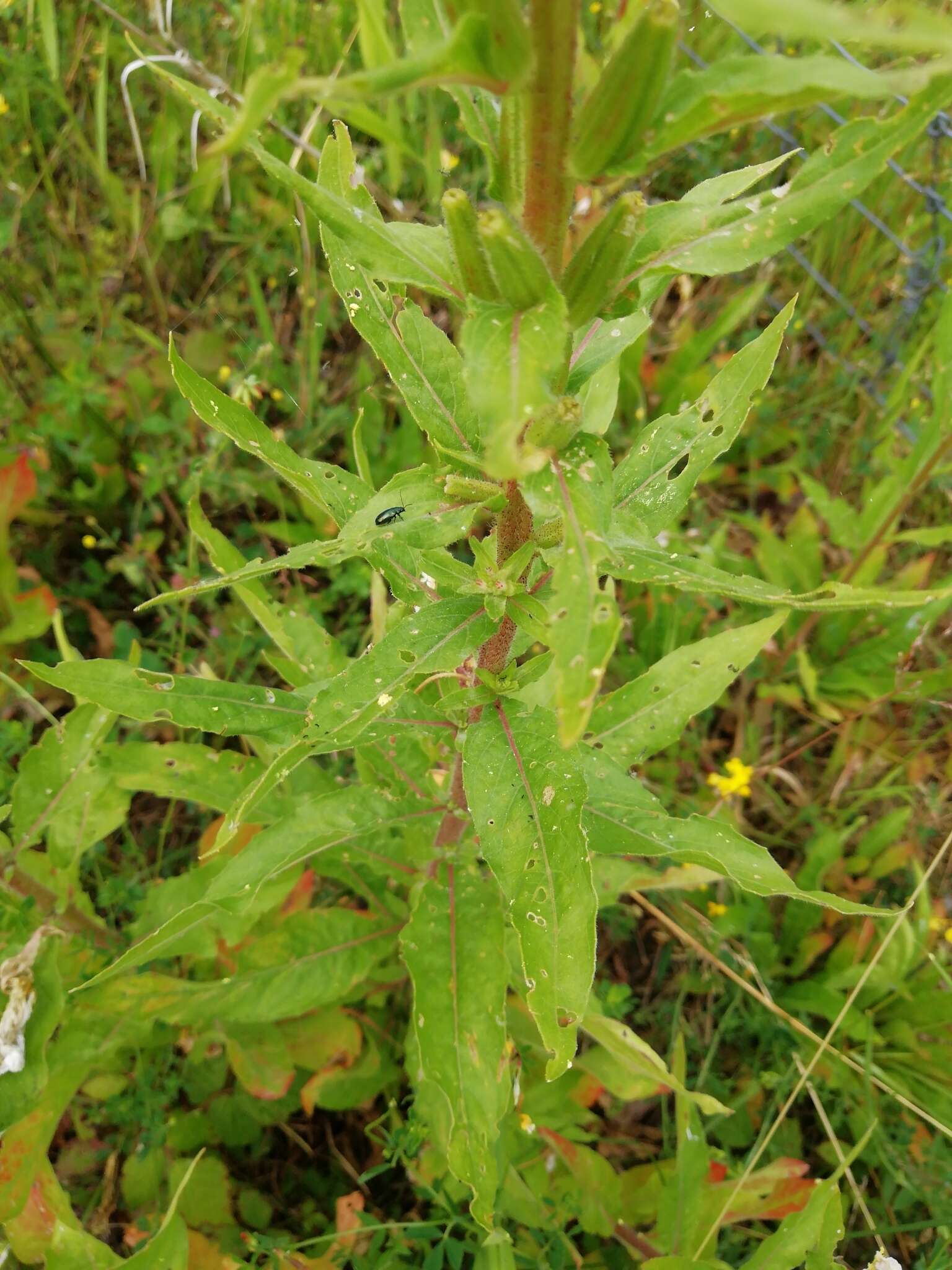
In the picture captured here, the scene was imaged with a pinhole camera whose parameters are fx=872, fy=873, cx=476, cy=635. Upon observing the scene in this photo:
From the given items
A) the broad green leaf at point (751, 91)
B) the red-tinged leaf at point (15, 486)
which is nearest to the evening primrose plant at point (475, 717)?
the broad green leaf at point (751, 91)

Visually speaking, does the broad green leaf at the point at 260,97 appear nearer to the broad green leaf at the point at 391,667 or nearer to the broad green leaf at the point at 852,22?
the broad green leaf at the point at 852,22

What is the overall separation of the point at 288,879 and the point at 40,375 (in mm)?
2332

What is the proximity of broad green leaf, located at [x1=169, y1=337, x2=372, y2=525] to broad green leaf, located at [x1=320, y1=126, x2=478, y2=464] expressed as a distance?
0.81 ft

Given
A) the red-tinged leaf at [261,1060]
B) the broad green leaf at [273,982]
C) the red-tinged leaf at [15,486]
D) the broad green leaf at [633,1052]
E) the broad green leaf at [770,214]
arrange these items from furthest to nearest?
the red-tinged leaf at [15,486] < the red-tinged leaf at [261,1060] < the broad green leaf at [273,982] < the broad green leaf at [633,1052] < the broad green leaf at [770,214]

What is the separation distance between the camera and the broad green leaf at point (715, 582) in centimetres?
124

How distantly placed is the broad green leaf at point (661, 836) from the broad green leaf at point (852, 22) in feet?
4.07

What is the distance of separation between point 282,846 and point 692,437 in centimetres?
113

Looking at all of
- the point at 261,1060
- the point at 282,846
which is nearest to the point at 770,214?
the point at 282,846

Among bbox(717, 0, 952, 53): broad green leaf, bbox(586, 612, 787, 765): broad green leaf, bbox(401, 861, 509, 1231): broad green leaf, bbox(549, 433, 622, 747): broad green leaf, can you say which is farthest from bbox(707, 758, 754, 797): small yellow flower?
bbox(717, 0, 952, 53): broad green leaf

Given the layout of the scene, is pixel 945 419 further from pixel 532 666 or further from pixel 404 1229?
pixel 404 1229

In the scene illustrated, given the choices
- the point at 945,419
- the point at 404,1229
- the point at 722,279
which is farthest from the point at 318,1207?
the point at 722,279

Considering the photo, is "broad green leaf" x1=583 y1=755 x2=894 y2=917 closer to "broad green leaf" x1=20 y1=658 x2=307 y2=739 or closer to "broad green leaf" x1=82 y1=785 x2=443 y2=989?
"broad green leaf" x1=82 y1=785 x2=443 y2=989

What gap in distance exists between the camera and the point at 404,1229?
2.15m

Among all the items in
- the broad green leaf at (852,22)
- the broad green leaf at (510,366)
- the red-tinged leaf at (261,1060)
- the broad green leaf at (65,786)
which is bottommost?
the red-tinged leaf at (261,1060)
